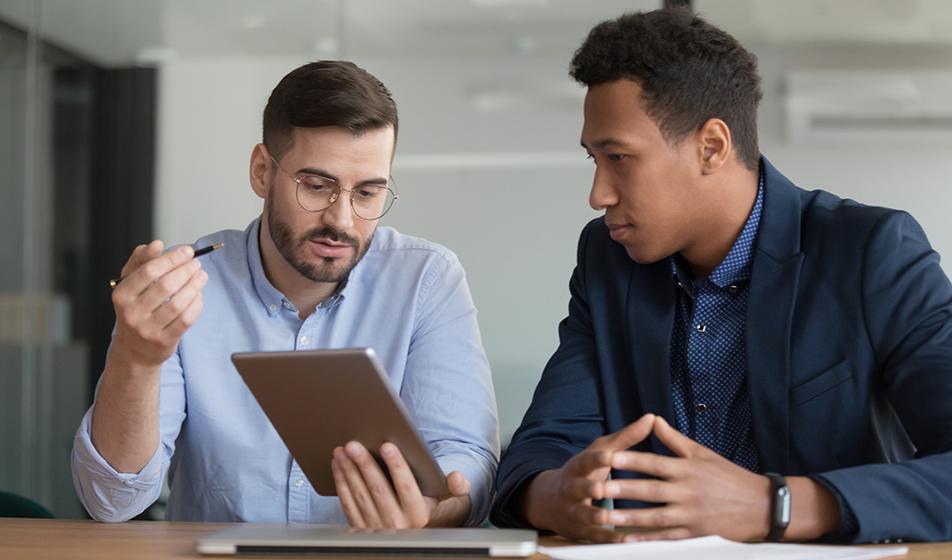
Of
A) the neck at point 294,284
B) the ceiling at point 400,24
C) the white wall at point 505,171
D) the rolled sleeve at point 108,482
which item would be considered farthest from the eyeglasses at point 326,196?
the ceiling at point 400,24

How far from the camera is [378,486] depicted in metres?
1.46

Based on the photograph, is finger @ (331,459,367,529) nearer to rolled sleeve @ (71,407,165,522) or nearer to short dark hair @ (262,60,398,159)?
rolled sleeve @ (71,407,165,522)

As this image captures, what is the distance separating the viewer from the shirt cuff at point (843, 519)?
1.31 m

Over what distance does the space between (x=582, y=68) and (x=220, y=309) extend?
80cm

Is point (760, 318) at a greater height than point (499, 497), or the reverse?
point (760, 318)

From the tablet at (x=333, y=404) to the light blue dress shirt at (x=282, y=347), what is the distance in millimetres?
319

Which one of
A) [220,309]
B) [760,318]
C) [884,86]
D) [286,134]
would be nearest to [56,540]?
[220,309]

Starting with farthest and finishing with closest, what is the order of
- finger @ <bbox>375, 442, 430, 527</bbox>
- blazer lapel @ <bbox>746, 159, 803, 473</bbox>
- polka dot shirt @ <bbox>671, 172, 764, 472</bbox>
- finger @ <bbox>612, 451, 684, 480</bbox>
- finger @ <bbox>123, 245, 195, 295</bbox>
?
polka dot shirt @ <bbox>671, 172, 764, 472</bbox>, blazer lapel @ <bbox>746, 159, 803, 473</bbox>, finger @ <bbox>123, 245, 195, 295</bbox>, finger @ <bbox>375, 442, 430, 527</bbox>, finger @ <bbox>612, 451, 684, 480</bbox>

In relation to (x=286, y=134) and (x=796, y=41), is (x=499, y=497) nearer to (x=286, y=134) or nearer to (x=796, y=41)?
(x=286, y=134)

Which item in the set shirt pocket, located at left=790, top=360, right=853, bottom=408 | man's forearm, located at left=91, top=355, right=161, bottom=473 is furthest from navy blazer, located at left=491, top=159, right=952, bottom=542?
man's forearm, located at left=91, top=355, right=161, bottom=473

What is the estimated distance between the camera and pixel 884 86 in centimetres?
349

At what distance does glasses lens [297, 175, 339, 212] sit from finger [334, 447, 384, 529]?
0.62 metres

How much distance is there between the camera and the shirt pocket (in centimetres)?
161

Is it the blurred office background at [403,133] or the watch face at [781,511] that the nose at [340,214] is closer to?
the watch face at [781,511]
